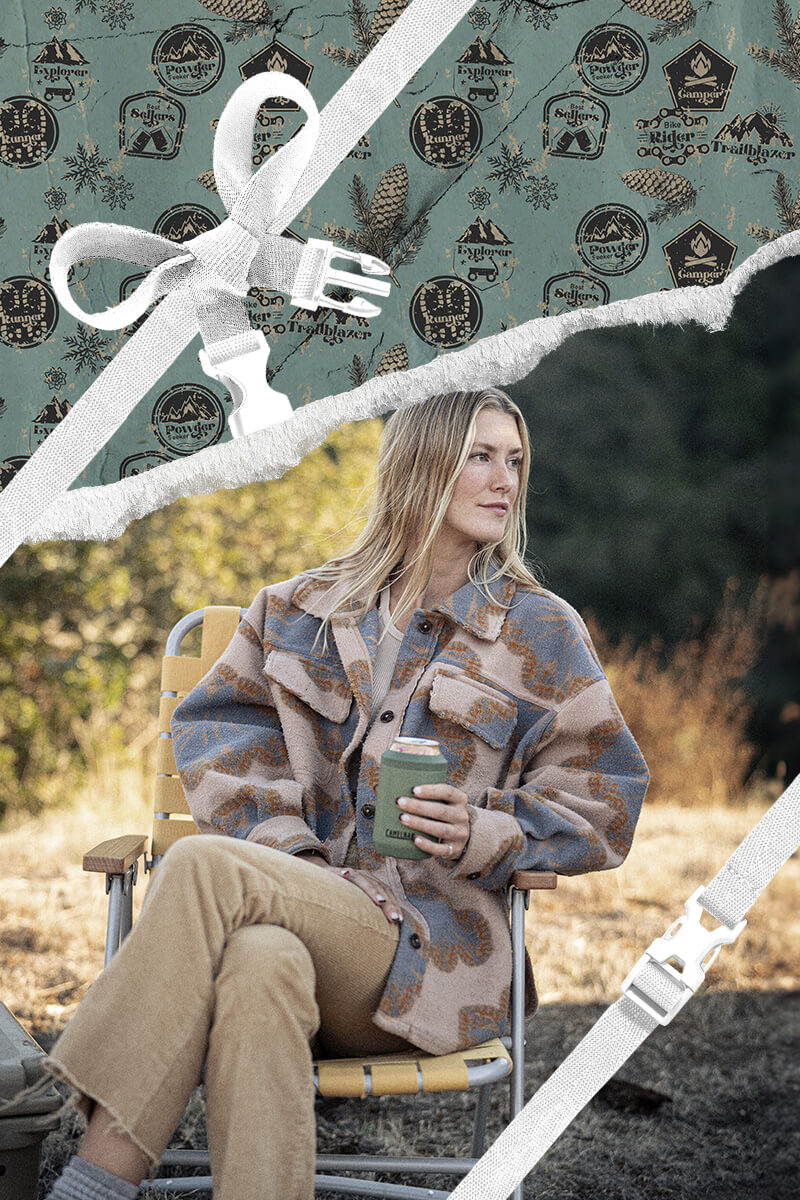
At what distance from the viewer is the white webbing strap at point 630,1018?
4.77 ft

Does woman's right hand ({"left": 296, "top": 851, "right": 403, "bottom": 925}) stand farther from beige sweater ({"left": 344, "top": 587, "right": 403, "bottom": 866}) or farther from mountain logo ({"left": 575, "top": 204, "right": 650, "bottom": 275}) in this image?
mountain logo ({"left": 575, "top": 204, "right": 650, "bottom": 275})

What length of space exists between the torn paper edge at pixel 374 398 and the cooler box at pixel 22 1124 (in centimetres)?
78

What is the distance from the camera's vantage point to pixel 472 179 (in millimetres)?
1806

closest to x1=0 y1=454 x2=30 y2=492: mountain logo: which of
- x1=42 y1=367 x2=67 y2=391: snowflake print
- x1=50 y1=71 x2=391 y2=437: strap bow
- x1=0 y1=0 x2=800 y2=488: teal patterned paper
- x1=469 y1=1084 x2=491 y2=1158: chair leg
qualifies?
x1=0 y1=0 x2=800 y2=488: teal patterned paper

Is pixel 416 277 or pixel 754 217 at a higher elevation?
pixel 754 217

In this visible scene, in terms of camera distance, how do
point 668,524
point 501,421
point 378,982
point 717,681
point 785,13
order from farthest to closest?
point 668,524, point 717,681, point 501,421, point 378,982, point 785,13

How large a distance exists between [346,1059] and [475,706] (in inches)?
25.5

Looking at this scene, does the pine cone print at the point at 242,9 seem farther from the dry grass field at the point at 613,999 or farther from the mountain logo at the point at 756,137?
the dry grass field at the point at 613,999

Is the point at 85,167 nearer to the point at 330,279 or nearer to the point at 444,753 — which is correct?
the point at 330,279

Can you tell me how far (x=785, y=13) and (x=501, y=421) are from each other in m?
0.94

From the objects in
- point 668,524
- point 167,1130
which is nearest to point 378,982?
point 167,1130

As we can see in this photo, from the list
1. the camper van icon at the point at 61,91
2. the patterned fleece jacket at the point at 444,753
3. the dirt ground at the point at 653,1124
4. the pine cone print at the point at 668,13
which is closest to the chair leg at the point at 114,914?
the patterned fleece jacket at the point at 444,753

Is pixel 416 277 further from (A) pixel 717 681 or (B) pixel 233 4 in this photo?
(A) pixel 717 681

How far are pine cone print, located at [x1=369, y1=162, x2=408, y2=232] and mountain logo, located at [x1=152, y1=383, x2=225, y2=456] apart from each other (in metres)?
0.34
